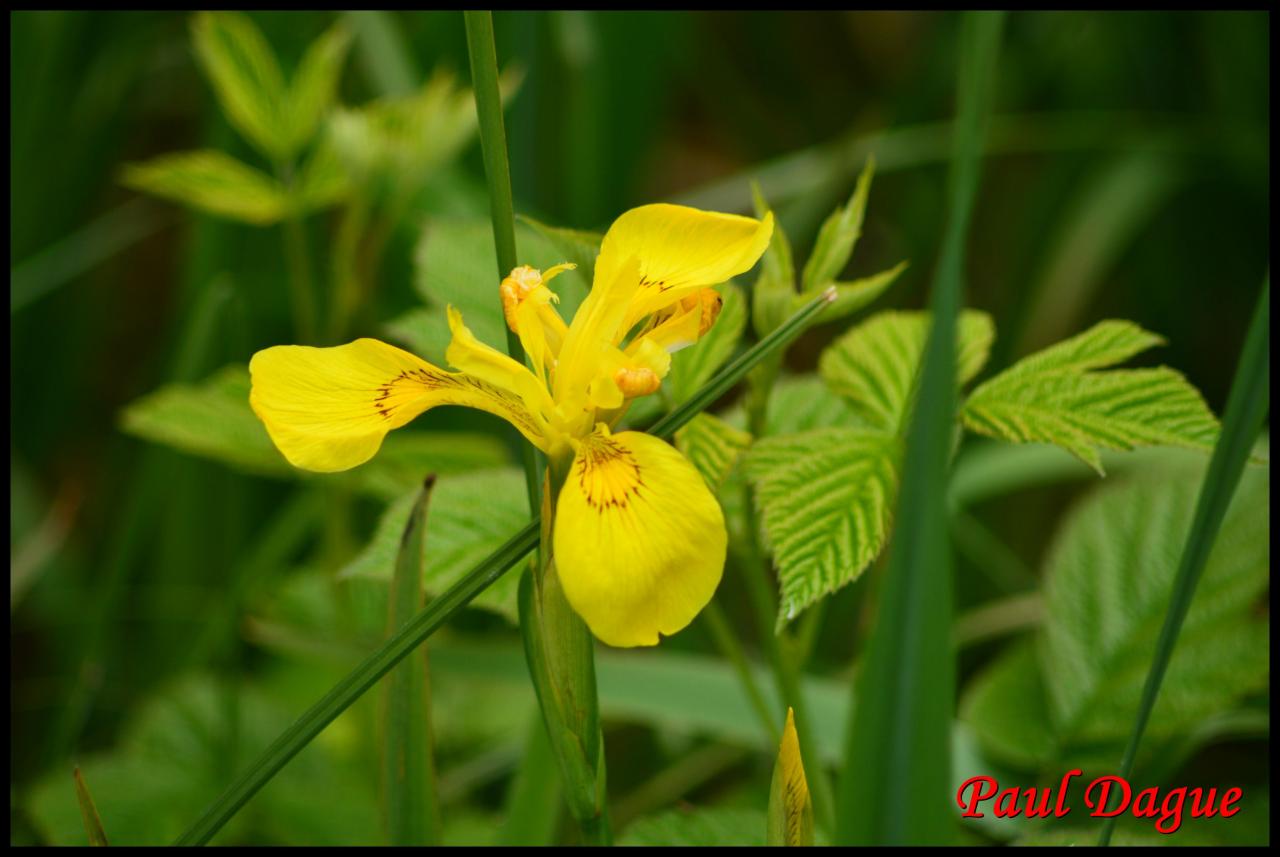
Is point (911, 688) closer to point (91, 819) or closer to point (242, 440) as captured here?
point (91, 819)

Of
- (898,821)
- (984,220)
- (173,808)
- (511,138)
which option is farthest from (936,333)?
(984,220)

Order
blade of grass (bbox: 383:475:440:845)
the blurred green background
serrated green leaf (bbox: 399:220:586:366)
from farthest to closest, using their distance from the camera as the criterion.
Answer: the blurred green background → serrated green leaf (bbox: 399:220:586:366) → blade of grass (bbox: 383:475:440:845)

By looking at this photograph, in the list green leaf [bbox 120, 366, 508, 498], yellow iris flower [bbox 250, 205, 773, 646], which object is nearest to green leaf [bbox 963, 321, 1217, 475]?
yellow iris flower [bbox 250, 205, 773, 646]

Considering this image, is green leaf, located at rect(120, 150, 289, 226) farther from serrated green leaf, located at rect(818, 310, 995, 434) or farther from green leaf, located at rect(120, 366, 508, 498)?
serrated green leaf, located at rect(818, 310, 995, 434)

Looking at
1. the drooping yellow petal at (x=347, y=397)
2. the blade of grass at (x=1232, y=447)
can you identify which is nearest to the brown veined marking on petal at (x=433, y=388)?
the drooping yellow petal at (x=347, y=397)

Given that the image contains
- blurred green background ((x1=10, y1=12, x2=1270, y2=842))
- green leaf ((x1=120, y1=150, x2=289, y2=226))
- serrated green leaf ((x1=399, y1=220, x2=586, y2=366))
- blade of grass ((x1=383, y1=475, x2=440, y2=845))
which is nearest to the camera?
blade of grass ((x1=383, y1=475, x2=440, y2=845))

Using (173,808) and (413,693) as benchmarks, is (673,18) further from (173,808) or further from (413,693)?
(413,693)

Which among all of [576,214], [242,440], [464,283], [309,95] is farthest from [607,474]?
[576,214]

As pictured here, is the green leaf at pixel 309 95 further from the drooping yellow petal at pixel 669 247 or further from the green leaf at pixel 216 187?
the drooping yellow petal at pixel 669 247
